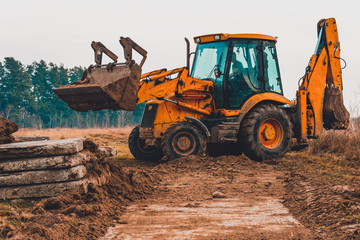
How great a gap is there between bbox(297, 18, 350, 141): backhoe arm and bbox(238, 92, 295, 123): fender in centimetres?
66

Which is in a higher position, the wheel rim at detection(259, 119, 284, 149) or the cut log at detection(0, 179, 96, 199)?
the wheel rim at detection(259, 119, 284, 149)

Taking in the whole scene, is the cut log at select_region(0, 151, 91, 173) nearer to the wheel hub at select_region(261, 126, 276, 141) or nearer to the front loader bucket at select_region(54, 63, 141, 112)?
the front loader bucket at select_region(54, 63, 141, 112)

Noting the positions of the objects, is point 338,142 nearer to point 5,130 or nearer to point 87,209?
point 5,130

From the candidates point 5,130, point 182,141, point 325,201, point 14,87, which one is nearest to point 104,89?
point 182,141

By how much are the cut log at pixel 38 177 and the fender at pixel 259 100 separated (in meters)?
5.84

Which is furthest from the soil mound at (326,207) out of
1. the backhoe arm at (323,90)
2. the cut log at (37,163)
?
the backhoe arm at (323,90)

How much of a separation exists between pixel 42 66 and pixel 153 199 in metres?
60.1

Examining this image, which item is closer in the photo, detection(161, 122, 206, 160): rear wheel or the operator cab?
detection(161, 122, 206, 160): rear wheel

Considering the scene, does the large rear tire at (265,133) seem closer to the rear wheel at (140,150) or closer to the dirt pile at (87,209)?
the rear wheel at (140,150)

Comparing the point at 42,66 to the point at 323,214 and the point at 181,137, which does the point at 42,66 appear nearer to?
the point at 181,137

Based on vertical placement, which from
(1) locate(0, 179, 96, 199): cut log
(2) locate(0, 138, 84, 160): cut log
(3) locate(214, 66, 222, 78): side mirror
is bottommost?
(1) locate(0, 179, 96, 199): cut log

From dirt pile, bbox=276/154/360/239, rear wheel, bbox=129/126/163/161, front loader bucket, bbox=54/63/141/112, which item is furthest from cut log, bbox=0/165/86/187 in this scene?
rear wheel, bbox=129/126/163/161

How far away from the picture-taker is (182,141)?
10.7 meters

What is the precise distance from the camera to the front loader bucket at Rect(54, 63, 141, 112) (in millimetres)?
Result: 9578
